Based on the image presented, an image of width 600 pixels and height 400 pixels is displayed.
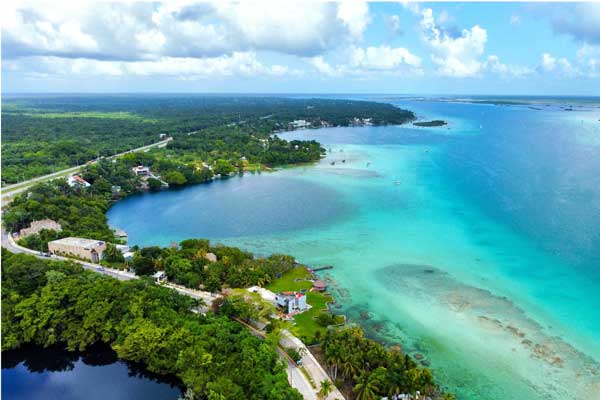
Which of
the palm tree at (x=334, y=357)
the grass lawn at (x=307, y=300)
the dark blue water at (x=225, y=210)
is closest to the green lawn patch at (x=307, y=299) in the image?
the grass lawn at (x=307, y=300)

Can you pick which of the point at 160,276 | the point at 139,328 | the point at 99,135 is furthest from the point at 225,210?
the point at 99,135

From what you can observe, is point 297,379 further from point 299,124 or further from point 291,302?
point 299,124

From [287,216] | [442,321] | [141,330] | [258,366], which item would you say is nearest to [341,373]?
[258,366]

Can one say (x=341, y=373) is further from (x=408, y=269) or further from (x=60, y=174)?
(x=60, y=174)

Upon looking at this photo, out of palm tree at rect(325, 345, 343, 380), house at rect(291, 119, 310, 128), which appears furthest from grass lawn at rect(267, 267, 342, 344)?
house at rect(291, 119, 310, 128)

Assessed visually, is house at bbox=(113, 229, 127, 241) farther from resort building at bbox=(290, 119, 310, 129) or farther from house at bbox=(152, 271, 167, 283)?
resort building at bbox=(290, 119, 310, 129)

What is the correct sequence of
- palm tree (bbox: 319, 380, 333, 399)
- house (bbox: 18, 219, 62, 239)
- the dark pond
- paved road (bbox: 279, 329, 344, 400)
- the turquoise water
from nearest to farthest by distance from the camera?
palm tree (bbox: 319, 380, 333, 399), paved road (bbox: 279, 329, 344, 400), the dark pond, the turquoise water, house (bbox: 18, 219, 62, 239)
